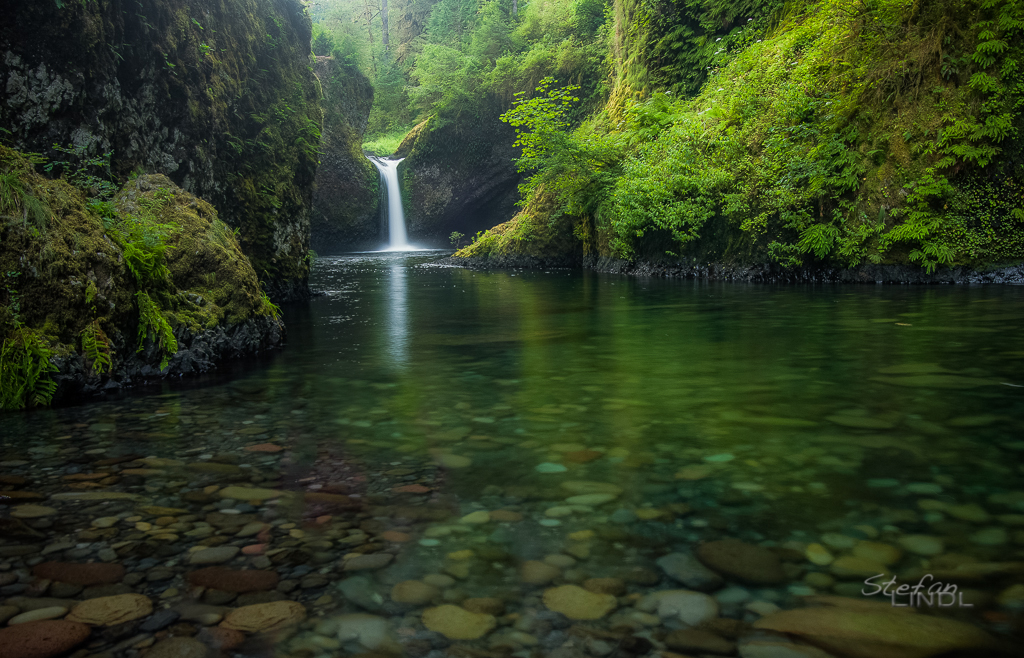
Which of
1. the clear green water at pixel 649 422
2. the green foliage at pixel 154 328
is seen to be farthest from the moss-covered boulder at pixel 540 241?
the green foliage at pixel 154 328

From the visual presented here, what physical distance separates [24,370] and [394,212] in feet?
93.5

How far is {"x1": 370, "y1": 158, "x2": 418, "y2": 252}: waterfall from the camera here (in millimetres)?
31625

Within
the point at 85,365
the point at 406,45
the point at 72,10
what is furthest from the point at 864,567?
the point at 406,45

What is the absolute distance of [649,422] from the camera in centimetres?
362

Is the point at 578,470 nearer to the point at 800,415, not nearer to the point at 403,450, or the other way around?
the point at 403,450

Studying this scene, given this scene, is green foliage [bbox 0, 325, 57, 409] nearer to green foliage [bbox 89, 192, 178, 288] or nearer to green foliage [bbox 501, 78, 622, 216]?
green foliage [bbox 89, 192, 178, 288]

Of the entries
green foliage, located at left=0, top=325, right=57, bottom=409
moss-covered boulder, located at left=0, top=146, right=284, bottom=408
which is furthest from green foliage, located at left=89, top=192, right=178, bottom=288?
green foliage, located at left=0, top=325, right=57, bottom=409

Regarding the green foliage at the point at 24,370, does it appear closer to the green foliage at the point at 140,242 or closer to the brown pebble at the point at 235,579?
the green foliage at the point at 140,242

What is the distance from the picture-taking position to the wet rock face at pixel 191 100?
5.95m

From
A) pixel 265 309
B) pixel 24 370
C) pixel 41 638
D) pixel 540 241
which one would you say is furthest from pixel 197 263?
pixel 540 241

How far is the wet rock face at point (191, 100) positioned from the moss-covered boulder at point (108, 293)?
0.93 meters

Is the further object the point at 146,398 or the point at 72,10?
the point at 72,10

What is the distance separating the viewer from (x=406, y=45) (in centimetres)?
4828

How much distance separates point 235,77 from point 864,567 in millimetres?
10569
